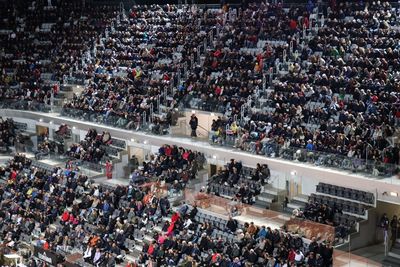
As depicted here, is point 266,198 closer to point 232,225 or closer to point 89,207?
point 232,225

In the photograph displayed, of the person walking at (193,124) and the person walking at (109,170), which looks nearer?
the person walking at (193,124)

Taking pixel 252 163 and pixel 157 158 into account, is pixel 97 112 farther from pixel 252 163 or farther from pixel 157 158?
pixel 252 163

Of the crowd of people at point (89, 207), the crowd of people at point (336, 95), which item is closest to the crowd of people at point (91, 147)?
the crowd of people at point (89, 207)

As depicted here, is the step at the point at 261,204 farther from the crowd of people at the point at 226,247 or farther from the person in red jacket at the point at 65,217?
the person in red jacket at the point at 65,217

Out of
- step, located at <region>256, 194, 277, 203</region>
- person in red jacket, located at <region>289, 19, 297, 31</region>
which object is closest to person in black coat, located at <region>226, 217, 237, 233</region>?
step, located at <region>256, 194, 277, 203</region>

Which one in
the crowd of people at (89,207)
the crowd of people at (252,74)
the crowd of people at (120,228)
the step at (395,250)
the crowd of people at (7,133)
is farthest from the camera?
the crowd of people at (7,133)

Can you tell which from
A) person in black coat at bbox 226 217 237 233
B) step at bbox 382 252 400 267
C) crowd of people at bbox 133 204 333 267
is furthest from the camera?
person in black coat at bbox 226 217 237 233

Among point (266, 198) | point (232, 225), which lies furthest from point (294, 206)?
point (232, 225)

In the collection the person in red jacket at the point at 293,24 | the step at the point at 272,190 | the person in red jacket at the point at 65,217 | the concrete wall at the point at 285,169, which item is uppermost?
the person in red jacket at the point at 293,24

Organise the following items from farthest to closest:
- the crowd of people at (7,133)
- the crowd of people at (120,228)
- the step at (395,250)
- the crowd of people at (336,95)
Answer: the crowd of people at (7,133) → the crowd of people at (336,95) → the crowd of people at (120,228) → the step at (395,250)

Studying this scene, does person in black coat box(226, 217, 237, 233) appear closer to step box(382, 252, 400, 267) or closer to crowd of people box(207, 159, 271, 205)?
crowd of people box(207, 159, 271, 205)

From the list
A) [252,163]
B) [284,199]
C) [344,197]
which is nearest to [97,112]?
[252,163]

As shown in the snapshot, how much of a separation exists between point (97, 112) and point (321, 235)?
18784mm

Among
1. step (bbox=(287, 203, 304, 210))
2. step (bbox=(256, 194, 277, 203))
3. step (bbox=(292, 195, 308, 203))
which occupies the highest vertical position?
step (bbox=(292, 195, 308, 203))
